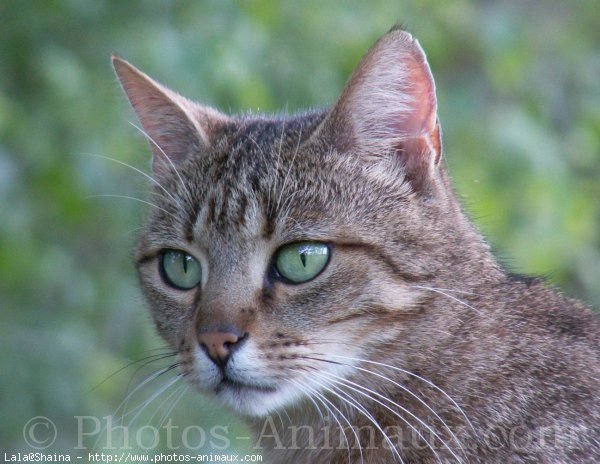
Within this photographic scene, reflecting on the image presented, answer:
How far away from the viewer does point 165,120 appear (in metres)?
3.81

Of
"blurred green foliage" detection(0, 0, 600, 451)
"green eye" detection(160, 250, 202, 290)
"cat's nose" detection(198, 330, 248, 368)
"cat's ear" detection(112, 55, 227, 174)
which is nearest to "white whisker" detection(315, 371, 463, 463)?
"cat's nose" detection(198, 330, 248, 368)

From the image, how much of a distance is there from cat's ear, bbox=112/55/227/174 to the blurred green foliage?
1292 mm

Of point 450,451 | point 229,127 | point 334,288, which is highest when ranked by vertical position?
point 229,127

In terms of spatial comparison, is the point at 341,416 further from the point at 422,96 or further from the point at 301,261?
the point at 422,96

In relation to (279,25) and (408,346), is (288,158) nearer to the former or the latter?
(408,346)

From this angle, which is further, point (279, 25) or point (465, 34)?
point (465, 34)

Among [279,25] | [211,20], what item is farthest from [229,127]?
[279,25]

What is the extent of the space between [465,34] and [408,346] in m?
3.85

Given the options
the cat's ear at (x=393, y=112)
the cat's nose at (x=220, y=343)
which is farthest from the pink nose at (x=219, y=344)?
the cat's ear at (x=393, y=112)

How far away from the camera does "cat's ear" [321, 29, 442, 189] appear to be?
320 centimetres

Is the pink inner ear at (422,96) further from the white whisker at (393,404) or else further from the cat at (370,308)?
the white whisker at (393,404)

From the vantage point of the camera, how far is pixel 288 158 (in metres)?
3.42

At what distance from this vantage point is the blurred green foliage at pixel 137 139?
546cm

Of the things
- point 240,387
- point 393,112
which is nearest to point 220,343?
point 240,387
